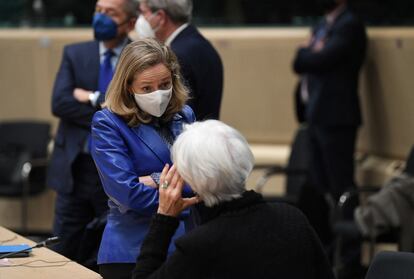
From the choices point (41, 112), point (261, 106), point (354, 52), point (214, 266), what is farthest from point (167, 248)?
point (41, 112)

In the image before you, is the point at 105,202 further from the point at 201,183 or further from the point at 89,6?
the point at 89,6

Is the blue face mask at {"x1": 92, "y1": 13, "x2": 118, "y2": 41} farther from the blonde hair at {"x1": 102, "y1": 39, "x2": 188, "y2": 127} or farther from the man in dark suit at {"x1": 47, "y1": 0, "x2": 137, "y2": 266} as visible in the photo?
the blonde hair at {"x1": 102, "y1": 39, "x2": 188, "y2": 127}

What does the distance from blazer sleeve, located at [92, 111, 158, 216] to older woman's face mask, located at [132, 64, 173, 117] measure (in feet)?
0.44

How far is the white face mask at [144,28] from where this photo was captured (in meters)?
4.83

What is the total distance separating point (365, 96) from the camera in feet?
25.4

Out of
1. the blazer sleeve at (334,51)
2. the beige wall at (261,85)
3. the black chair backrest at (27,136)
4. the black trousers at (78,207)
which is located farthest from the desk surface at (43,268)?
the black chair backrest at (27,136)

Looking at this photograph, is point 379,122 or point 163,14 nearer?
point 163,14

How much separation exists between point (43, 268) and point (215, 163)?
34.4 inches

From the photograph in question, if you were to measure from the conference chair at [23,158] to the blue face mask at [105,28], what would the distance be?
316 centimetres

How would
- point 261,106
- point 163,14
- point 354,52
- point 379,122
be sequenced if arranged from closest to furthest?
point 163,14 < point 354,52 < point 379,122 < point 261,106

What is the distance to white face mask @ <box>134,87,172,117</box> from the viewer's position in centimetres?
365

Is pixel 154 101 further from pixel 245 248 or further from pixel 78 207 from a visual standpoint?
pixel 78 207

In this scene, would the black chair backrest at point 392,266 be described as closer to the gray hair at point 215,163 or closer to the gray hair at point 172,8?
the gray hair at point 215,163

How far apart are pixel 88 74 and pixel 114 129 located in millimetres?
1458
